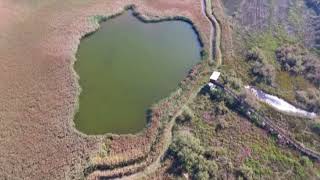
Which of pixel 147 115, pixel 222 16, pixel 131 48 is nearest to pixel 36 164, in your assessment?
pixel 147 115

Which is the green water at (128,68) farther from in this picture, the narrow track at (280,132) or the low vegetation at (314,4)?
the low vegetation at (314,4)

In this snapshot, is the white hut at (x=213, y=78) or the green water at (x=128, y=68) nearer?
the green water at (x=128, y=68)

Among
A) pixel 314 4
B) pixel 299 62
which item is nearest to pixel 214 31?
pixel 299 62

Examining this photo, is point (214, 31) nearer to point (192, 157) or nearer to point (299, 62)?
point (299, 62)

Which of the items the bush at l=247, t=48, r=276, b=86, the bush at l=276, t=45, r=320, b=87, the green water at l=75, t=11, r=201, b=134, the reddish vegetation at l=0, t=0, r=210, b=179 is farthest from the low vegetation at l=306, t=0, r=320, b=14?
the green water at l=75, t=11, r=201, b=134

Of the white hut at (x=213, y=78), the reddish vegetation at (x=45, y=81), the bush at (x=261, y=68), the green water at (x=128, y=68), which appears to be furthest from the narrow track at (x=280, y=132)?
the reddish vegetation at (x=45, y=81)

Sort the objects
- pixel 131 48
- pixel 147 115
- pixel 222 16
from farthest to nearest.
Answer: pixel 222 16 → pixel 131 48 → pixel 147 115

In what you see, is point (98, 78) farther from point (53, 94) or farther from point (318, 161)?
point (318, 161)
